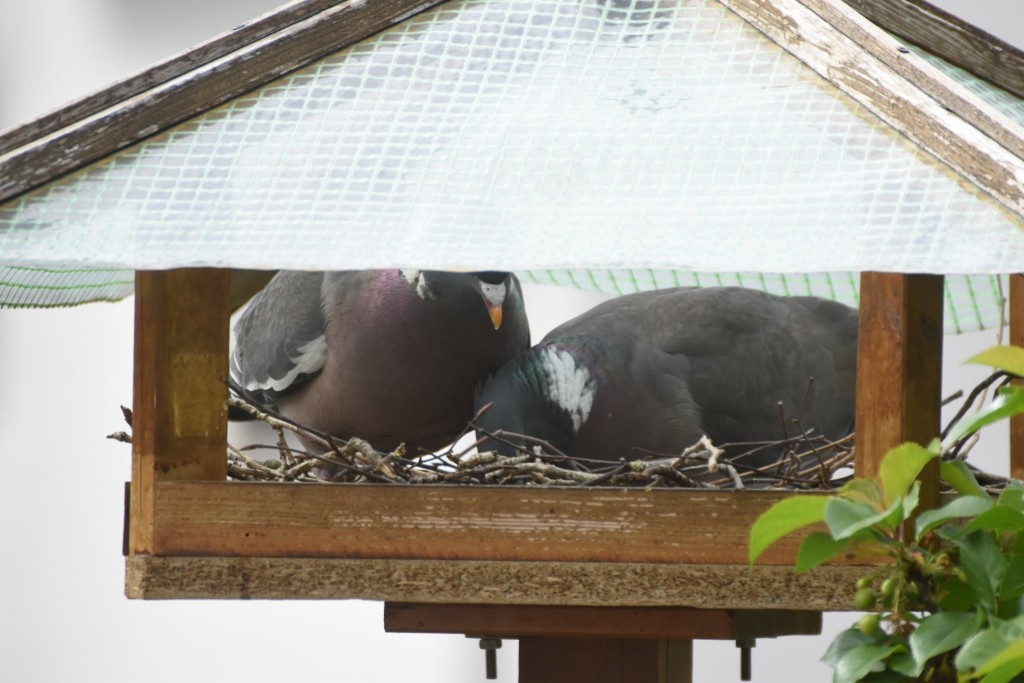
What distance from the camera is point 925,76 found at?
1.50m

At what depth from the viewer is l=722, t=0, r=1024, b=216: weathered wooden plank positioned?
4.51ft

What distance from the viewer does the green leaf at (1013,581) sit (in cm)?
138

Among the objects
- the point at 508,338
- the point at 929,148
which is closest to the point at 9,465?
the point at 508,338

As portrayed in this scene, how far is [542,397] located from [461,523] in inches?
25.0

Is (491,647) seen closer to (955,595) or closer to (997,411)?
(955,595)

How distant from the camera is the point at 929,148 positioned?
4.72 ft

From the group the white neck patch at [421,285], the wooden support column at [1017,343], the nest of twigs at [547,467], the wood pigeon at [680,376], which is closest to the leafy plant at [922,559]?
the nest of twigs at [547,467]

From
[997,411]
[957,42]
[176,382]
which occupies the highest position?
[957,42]

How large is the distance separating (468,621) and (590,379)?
0.67 meters

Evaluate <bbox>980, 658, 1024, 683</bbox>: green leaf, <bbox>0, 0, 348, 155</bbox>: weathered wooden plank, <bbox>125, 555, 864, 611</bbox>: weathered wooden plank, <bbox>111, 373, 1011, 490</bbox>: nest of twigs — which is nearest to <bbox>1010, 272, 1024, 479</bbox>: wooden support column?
<bbox>111, 373, 1011, 490</bbox>: nest of twigs

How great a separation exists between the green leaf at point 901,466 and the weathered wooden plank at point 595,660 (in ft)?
1.99

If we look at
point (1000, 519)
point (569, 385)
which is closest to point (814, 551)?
point (1000, 519)

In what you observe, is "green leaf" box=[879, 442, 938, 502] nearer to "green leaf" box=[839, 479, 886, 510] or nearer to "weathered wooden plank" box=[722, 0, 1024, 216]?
"green leaf" box=[839, 479, 886, 510]

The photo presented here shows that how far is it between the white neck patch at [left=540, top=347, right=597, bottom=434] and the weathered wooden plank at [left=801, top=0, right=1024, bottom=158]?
2.77 feet
